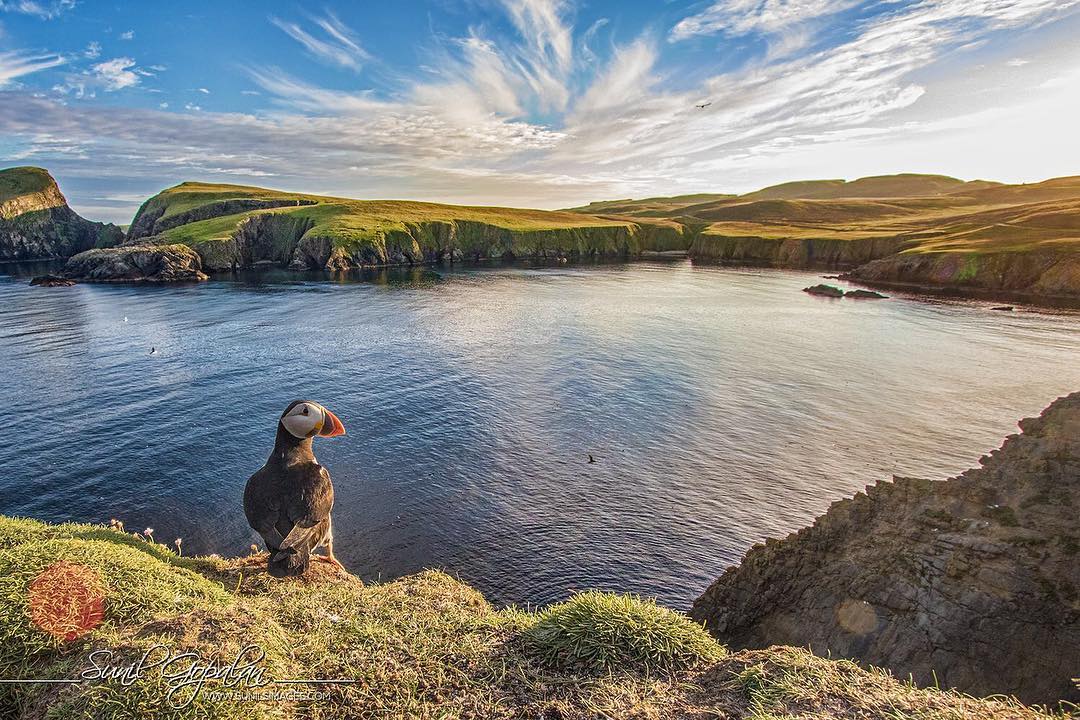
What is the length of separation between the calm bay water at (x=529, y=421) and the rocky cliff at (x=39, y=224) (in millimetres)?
134027

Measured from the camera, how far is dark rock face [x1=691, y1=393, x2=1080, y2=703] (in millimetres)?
10000

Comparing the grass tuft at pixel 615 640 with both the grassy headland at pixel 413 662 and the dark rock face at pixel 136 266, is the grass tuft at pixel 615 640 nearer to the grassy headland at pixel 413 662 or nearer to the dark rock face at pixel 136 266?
the grassy headland at pixel 413 662

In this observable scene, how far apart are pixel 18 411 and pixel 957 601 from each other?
164 feet

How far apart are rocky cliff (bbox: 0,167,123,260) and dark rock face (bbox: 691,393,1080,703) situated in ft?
735

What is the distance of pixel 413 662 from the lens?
7.54 m

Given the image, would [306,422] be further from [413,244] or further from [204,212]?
[204,212]

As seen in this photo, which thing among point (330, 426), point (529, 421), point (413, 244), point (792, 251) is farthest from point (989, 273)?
point (413, 244)

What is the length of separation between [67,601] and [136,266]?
134 m

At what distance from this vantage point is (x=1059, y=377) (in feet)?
131

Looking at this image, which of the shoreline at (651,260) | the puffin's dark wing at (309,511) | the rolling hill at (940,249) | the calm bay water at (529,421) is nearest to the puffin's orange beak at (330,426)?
the puffin's dark wing at (309,511)

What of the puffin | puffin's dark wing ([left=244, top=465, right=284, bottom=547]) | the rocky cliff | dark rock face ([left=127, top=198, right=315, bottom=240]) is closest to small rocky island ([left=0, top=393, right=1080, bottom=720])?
the puffin

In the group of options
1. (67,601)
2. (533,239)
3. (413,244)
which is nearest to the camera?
(67,601)

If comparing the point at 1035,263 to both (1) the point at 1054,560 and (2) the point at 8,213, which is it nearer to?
(1) the point at 1054,560

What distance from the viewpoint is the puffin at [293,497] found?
11961 millimetres
